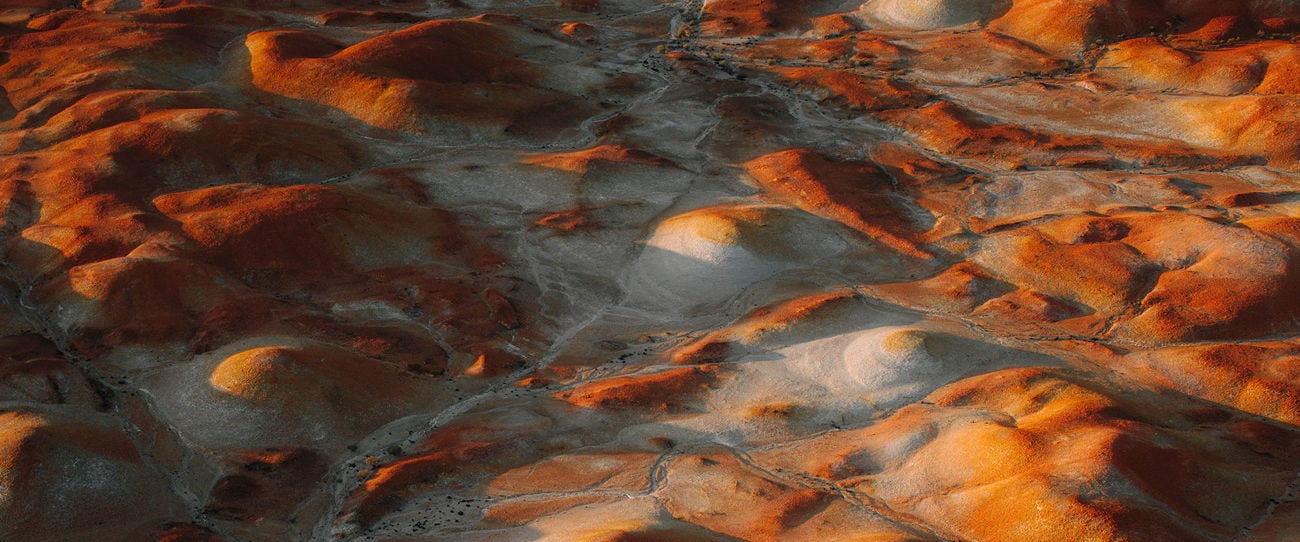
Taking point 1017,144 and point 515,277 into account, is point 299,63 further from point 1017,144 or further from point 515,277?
point 1017,144

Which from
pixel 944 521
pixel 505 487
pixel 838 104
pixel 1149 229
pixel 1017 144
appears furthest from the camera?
pixel 838 104

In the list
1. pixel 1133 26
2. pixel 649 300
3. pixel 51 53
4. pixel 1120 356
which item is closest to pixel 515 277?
pixel 649 300

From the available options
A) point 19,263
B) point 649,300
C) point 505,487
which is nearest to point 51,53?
point 19,263

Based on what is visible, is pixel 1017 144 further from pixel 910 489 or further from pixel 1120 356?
pixel 910 489

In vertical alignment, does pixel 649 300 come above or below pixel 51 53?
below

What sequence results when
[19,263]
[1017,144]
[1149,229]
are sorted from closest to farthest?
[19,263] → [1149,229] → [1017,144]

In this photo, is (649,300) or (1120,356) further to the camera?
(649,300)
